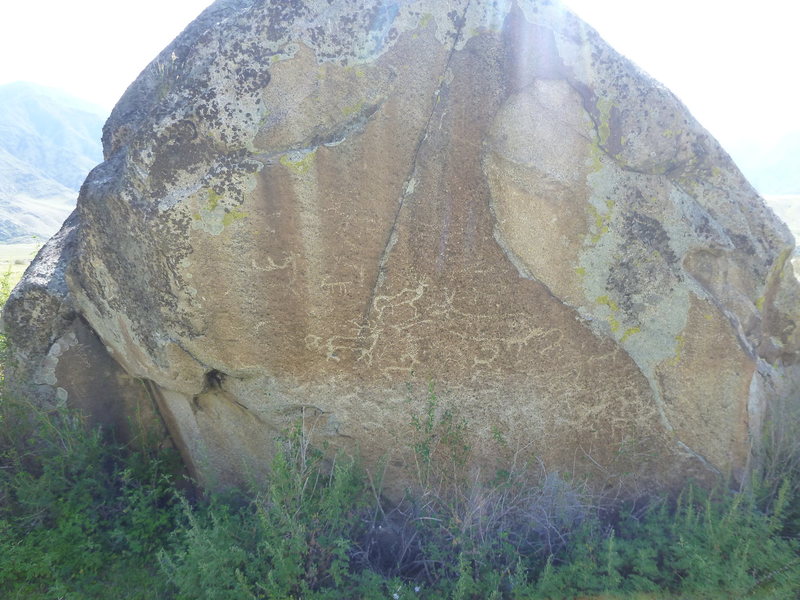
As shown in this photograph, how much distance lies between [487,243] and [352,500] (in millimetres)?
1423

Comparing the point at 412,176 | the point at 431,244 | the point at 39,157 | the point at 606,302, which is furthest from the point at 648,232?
the point at 39,157

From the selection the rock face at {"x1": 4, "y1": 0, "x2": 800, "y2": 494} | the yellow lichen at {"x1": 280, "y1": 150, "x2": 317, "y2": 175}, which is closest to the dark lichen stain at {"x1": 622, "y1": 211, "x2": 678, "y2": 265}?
the rock face at {"x1": 4, "y1": 0, "x2": 800, "y2": 494}

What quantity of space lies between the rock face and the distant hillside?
229ft

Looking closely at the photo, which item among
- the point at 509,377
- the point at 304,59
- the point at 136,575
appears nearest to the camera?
the point at 304,59

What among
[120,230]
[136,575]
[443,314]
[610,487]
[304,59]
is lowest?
[136,575]

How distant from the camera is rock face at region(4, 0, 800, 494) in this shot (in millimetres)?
2439

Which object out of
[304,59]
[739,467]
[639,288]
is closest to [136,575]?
[304,59]

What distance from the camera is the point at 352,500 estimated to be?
2.70 meters

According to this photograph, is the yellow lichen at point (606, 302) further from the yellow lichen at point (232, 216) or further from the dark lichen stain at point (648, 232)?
the yellow lichen at point (232, 216)

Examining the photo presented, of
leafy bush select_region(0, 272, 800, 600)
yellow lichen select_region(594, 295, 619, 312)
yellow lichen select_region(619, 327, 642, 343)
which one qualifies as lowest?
leafy bush select_region(0, 272, 800, 600)

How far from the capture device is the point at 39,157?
140000mm

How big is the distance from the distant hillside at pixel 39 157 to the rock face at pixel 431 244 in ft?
229

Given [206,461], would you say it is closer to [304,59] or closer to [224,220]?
[224,220]

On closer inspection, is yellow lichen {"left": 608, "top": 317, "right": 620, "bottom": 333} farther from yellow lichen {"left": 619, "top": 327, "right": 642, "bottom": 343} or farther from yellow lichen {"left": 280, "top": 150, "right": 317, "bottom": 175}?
yellow lichen {"left": 280, "top": 150, "right": 317, "bottom": 175}
